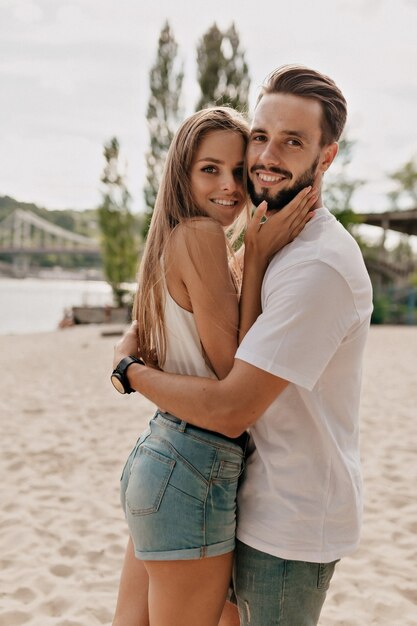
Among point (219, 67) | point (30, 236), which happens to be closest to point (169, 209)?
point (219, 67)

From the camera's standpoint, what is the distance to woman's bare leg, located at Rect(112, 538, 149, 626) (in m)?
1.60

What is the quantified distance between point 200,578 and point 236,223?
968 mm

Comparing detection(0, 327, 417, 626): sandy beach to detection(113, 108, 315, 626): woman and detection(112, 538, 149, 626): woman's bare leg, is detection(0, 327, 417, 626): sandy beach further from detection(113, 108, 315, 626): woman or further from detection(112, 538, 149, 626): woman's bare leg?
detection(113, 108, 315, 626): woman

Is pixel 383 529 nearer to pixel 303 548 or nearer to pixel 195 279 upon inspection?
pixel 303 548

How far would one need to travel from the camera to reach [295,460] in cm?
133

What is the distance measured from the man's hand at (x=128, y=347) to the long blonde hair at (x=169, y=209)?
2.0 inches

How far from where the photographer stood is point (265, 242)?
1.41 meters

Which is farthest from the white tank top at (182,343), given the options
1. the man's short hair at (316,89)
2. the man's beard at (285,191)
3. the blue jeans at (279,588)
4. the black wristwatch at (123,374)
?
the man's short hair at (316,89)

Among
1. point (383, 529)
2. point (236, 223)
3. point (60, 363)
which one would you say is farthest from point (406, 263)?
point (236, 223)

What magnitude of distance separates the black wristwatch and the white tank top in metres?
0.11

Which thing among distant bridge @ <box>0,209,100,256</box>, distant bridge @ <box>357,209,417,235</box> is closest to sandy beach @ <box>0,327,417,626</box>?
distant bridge @ <box>357,209,417,235</box>

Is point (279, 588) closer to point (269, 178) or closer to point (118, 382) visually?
point (118, 382)

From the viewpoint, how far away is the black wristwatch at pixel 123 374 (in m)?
1.56

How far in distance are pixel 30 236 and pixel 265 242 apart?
63.1 metres
